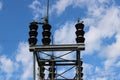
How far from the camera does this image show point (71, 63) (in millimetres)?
45938

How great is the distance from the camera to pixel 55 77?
46.5 m

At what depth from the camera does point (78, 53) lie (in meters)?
44.4

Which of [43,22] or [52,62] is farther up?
[43,22]

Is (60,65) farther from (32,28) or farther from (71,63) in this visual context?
(32,28)

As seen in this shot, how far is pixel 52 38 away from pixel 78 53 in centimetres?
436

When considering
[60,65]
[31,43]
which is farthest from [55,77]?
[31,43]

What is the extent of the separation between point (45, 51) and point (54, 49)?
971mm

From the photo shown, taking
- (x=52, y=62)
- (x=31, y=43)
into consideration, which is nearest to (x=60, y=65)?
(x=52, y=62)

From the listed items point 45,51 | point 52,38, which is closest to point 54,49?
point 45,51

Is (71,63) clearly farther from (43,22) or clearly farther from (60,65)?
(43,22)

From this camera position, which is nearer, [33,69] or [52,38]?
[33,69]

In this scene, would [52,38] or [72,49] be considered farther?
[52,38]

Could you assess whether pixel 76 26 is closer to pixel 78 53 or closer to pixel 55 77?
pixel 78 53

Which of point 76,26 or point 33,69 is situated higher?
point 76,26
